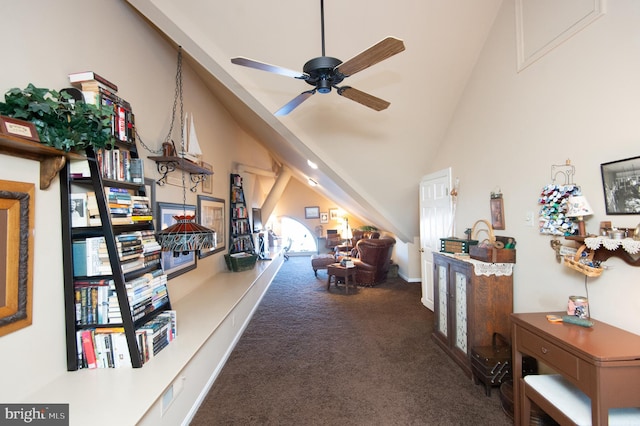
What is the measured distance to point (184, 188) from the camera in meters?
3.19

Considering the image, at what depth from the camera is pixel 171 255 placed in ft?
9.43

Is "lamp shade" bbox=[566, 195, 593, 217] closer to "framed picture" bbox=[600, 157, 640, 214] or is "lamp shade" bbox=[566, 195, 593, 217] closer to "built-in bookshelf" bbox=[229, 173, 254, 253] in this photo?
"framed picture" bbox=[600, 157, 640, 214]

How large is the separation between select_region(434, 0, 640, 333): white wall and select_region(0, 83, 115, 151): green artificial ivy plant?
2.89m

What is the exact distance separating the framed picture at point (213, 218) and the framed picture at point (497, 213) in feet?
10.8

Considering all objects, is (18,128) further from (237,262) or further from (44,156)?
(237,262)

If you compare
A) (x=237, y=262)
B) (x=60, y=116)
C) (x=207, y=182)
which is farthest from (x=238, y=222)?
(x=60, y=116)

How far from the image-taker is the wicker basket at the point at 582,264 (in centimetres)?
157

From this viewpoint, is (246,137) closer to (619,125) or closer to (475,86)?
(475,86)

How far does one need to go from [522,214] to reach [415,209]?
2.31m

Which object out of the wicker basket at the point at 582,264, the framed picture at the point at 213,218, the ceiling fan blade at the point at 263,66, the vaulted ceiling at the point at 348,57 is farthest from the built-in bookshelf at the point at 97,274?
the wicker basket at the point at 582,264

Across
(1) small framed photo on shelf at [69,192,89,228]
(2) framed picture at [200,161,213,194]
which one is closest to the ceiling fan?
(1) small framed photo on shelf at [69,192,89,228]

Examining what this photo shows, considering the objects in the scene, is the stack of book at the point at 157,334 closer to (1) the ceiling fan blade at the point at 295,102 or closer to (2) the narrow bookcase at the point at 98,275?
(2) the narrow bookcase at the point at 98,275

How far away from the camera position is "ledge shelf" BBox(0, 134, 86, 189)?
1.30 meters

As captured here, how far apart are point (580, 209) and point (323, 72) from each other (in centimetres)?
181
